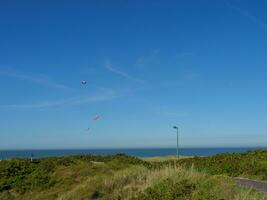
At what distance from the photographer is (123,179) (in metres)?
24.4

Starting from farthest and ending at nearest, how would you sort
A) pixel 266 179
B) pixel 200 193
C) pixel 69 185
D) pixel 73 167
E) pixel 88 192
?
pixel 73 167, pixel 69 185, pixel 266 179, pixel 88 192, pixel 200 193

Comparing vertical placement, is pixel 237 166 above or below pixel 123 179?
above

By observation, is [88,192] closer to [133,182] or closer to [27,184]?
[133,182]

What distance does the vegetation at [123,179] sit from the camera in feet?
59.7

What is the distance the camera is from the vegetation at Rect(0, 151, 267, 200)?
18188 mm

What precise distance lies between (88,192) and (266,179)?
1025cm

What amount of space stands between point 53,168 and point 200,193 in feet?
65.5

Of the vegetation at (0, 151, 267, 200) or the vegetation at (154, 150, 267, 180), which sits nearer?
the vegetation at (0, 151, 267, 200)

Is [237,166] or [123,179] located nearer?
[123,179]

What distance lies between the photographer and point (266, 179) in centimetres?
2734

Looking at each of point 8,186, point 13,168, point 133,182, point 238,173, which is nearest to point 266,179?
point 238,173

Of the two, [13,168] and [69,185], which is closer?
[69,185]

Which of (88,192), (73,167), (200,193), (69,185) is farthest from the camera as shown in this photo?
(73,167)

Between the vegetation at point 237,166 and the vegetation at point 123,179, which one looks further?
the vegetation at point 237,166
